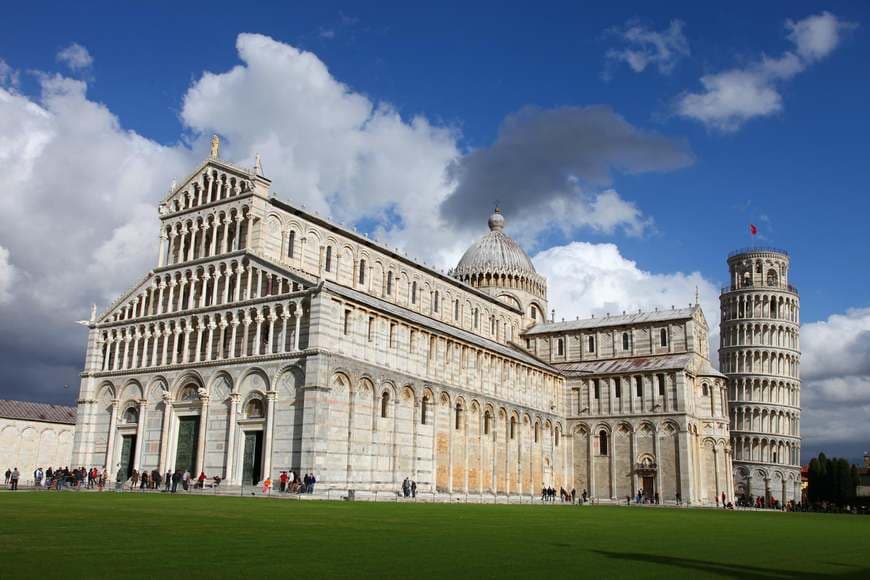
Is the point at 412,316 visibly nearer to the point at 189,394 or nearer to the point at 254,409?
the point at 254,409

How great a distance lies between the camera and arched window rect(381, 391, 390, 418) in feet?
149

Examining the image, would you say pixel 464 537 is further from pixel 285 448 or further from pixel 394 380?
pixel 394 380

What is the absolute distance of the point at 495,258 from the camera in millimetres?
76688

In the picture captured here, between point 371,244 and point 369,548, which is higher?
point 371,244

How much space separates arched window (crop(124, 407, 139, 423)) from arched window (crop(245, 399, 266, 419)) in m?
9.32

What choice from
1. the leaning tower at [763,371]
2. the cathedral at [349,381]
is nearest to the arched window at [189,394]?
the cathedral at [349,381]

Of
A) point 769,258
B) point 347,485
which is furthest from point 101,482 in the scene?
point 769,258

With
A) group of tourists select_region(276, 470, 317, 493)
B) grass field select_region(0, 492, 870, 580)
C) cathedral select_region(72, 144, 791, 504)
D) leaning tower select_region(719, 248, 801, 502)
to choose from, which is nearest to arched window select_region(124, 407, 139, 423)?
cathedral select_region(72, 144, 791, 504)

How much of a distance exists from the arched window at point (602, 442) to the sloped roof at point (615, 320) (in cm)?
977

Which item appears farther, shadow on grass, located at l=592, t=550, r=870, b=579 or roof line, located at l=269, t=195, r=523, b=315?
roof line, located at l=269, t=195, r=523, b=315

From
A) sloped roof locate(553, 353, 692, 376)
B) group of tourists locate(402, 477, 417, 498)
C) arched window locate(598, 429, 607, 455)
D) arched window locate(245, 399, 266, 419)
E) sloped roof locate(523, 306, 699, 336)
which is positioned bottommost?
group of tourists locate(402, 477, 417, 498)

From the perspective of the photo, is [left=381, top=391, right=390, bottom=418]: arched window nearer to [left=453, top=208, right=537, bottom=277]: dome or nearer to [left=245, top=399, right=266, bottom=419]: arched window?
[left=245, top=399, right=266, bottom=419]: arched window

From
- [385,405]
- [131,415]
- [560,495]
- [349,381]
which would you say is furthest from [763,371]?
[131,415]

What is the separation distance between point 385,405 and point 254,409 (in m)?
7.47
